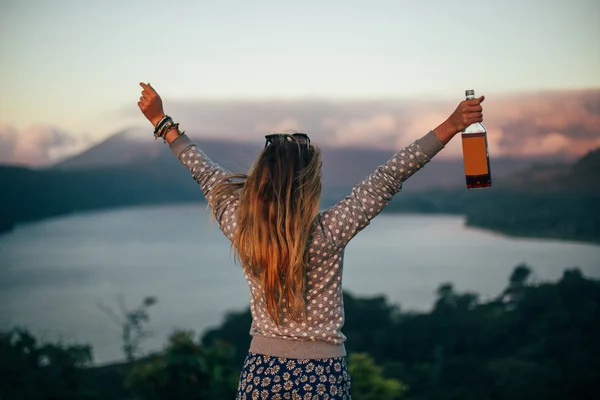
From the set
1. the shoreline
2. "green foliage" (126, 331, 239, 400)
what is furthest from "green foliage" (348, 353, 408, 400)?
the shoreline

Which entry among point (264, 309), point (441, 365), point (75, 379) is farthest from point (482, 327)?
point (264, 309)

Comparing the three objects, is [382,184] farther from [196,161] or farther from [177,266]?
[177,266]

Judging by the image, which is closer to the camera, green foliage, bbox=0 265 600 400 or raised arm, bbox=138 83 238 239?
raised arm, bbox=138 83 238 239

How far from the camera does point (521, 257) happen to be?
5531 millimetres

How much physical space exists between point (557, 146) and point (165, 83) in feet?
10.5

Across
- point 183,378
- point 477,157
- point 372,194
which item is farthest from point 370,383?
point 372,194

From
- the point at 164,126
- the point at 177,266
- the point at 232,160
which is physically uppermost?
the point at 232,160

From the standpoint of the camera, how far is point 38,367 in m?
4.81

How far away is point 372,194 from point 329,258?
6.2 inches

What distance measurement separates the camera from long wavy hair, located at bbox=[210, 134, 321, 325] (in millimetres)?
1368

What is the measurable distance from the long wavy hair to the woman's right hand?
0.26 meters

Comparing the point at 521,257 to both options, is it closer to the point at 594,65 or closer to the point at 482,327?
the point at 482,327

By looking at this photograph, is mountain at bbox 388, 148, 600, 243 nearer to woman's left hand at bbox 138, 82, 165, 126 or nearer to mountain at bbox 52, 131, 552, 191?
mountain at bbox 52, 131, 552, 191

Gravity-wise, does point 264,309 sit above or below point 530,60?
below
